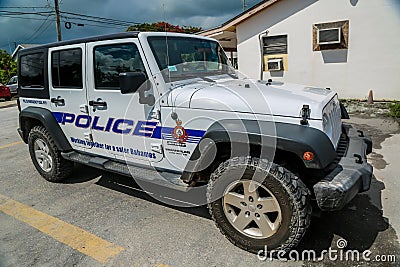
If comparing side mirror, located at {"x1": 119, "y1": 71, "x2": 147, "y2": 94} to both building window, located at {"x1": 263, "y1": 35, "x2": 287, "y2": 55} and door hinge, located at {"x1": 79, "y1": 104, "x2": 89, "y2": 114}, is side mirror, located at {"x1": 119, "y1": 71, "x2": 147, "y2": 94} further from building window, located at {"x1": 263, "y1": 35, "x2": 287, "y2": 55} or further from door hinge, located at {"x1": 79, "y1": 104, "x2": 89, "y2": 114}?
building window, located at {"x1": 263, "y1": 35, "x2": 287, "y2": 55}

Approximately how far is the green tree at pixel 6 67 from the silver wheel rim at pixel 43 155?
25305 mm

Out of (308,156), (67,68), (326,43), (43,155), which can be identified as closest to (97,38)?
(67,68)

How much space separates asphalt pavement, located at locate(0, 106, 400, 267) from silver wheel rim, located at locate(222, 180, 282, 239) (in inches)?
9.4

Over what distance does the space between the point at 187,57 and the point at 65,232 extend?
7.50 feet

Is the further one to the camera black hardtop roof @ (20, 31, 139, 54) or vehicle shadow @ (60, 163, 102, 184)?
vehicle shadow @ (60, 163, 102, 184)

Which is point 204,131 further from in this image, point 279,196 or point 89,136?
point 89,136

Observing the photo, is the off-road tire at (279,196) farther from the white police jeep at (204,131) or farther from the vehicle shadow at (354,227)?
the vehicle shadow at (354,227)

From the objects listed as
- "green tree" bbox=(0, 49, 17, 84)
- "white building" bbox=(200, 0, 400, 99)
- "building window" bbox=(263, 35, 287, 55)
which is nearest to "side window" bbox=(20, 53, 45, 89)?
"white building" bbox=(200, 0, 400, 99)

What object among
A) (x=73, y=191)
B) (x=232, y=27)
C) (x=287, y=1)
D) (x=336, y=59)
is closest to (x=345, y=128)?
(x=73, y=191)

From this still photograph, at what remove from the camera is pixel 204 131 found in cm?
284

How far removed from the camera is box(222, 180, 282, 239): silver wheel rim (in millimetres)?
2568

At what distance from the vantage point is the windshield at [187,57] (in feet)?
10.6

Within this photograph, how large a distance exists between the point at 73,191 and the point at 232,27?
816cm

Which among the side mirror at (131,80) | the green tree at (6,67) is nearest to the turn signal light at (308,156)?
the side mirror at (131,80)
